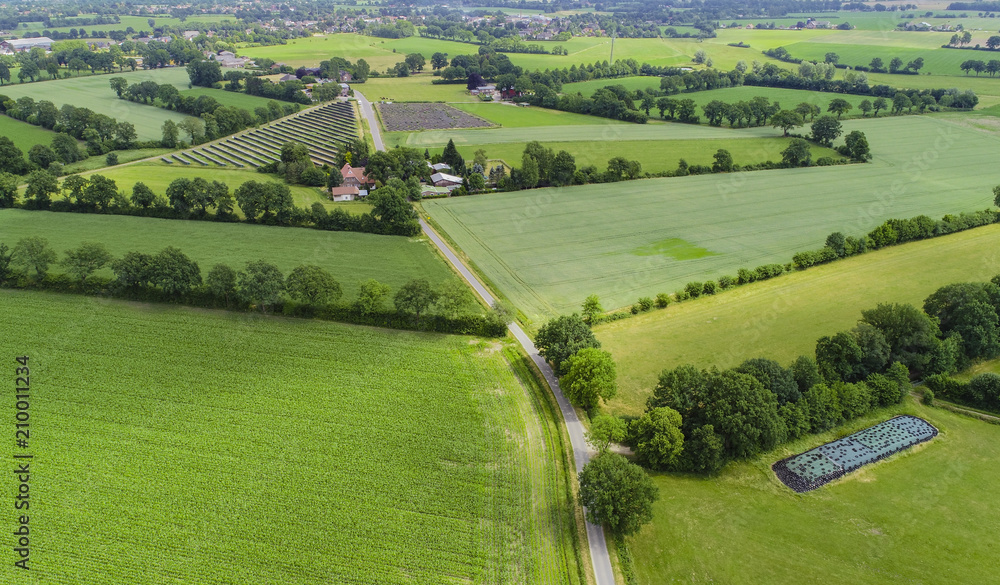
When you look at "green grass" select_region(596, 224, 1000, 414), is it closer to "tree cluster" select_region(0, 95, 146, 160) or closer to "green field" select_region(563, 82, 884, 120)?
"green field" select_region(563, 82, 884, 120)

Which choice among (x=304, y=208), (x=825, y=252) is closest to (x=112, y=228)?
(x=304, y=208)

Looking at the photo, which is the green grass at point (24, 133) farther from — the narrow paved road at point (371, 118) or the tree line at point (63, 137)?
the narrow paved road at point (371, 118)

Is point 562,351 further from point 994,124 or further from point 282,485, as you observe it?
point 994,124

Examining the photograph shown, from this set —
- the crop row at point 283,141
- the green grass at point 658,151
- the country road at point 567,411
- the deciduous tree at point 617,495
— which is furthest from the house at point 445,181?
the deciduous tree at point 617,495

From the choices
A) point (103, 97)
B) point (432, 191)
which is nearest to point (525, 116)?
point (432, 191)

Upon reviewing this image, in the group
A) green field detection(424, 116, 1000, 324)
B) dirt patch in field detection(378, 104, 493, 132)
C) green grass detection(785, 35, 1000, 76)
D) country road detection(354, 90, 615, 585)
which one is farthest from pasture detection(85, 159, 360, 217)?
green grass detection(785, 35, 1000, 76)

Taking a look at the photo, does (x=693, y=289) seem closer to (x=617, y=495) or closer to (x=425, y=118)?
(x=617, y=495)
